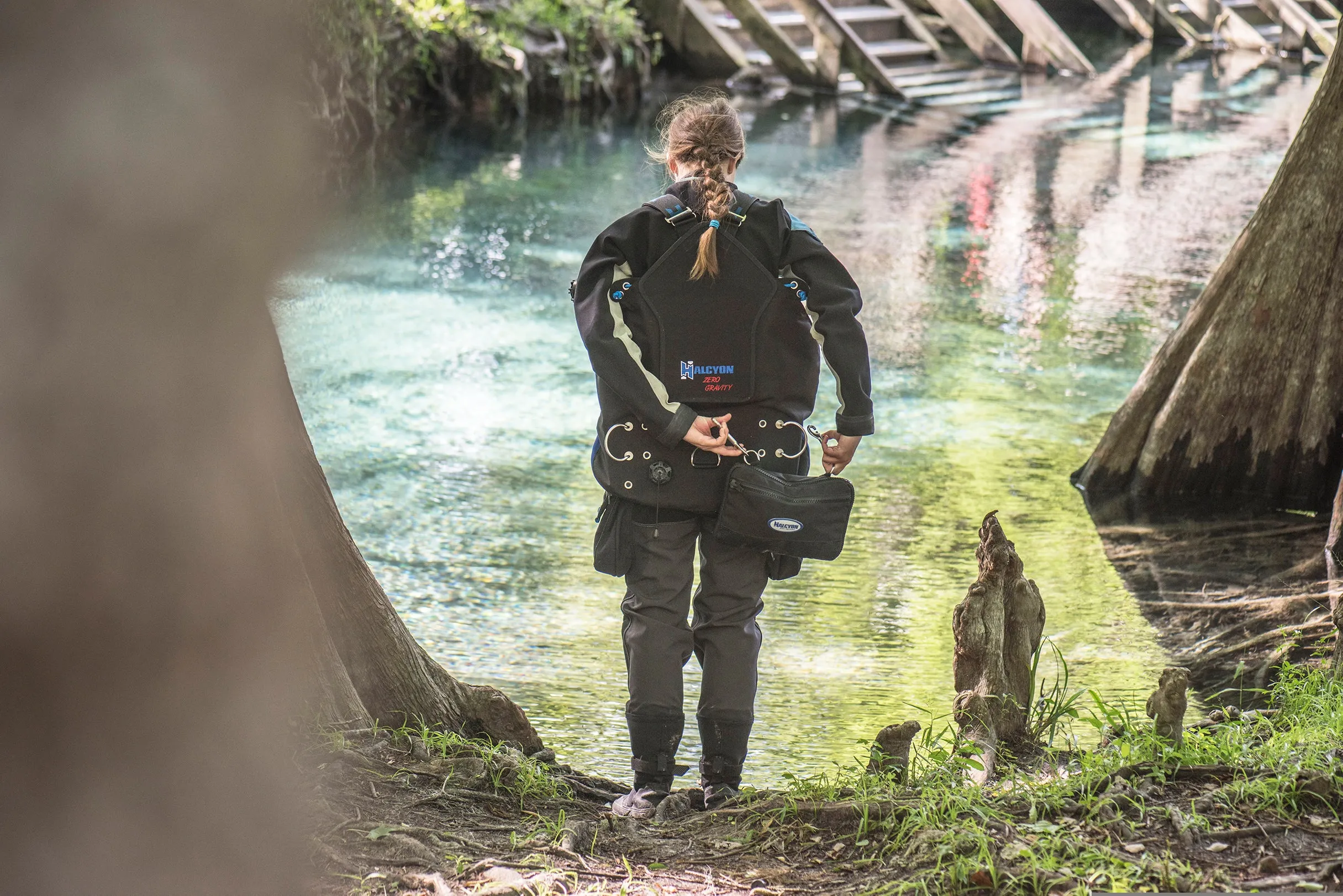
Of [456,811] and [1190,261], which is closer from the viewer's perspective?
[456,811]

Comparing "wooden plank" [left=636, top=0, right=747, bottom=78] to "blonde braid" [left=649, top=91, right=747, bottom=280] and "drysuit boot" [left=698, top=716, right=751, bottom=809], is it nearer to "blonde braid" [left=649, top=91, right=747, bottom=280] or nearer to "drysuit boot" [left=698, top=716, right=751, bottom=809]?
"blonde braid" [left=649, top=91, right=747, bottom=280]

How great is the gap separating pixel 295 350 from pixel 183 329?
5.32 metres

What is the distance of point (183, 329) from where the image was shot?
2.33 meters

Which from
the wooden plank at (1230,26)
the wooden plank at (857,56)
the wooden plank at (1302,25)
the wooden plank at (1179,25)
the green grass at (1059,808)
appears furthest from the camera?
the wooden plank at (1179,25)

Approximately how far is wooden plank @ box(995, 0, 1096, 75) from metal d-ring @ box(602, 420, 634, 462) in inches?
669

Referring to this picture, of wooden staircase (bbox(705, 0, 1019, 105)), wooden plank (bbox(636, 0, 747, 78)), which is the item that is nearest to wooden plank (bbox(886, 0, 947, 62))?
wooden staircase (bbox(705, 0, 1019, 105))

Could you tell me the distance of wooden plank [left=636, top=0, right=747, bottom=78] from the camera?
56.3 feet

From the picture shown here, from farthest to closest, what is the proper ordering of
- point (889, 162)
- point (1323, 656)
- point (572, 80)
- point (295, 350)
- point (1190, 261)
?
point (572, 80), point (889, 162), point (1190, 261), point (295, 350), point (1323, 656)

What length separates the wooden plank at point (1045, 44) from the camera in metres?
18.7

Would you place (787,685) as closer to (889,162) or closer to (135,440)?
(135,440)

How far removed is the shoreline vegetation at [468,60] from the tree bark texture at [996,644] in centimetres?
930

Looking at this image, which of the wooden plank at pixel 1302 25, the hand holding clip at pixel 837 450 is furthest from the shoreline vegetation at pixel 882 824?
the wooden plank at pixel 1302 25

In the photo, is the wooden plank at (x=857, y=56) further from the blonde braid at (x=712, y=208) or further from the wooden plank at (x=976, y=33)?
the blonde braid at (x=712, y=208)

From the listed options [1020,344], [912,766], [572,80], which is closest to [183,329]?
[912,766]
